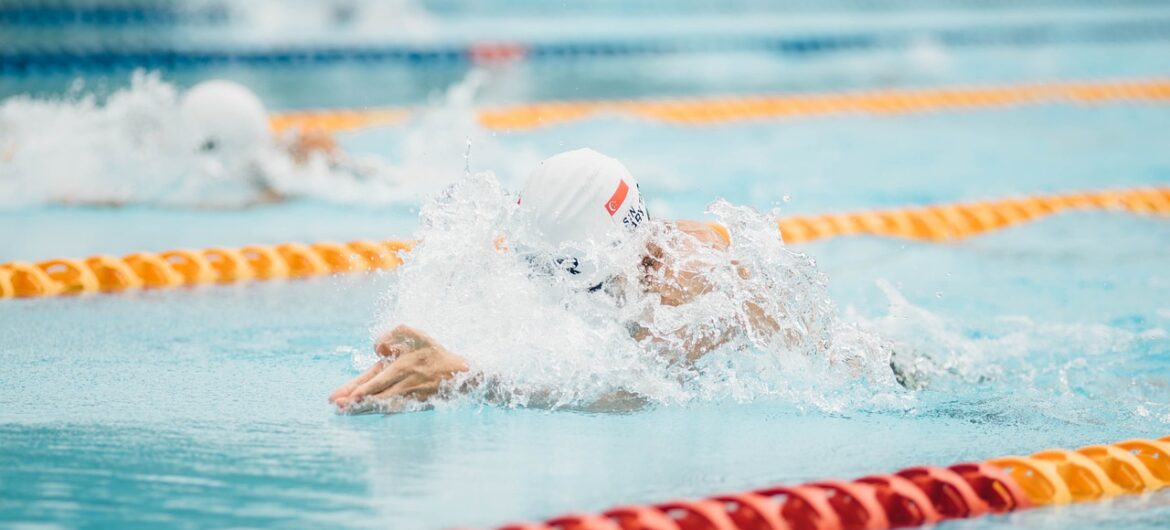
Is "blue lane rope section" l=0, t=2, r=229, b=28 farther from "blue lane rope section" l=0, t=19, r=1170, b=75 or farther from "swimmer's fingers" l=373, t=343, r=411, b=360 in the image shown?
"swimmer's fingers" l=373, t=343, r=411, b=360

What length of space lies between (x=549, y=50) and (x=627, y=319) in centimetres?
990

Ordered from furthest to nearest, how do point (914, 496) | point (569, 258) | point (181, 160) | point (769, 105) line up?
point (769, 105), point (181, 160), point (569, 258), point (914, 496)

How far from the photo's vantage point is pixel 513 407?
11.7 feet

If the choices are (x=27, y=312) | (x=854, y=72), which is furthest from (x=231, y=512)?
(x=854, y=72)

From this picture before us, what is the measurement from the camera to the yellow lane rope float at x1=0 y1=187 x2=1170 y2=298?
503 centimetres

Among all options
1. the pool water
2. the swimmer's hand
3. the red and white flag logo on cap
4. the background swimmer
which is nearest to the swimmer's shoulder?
the red and white flag logo on cap

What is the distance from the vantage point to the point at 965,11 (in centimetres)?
1697

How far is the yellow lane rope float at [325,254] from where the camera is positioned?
16.5 ft

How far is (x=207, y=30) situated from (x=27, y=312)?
388 inches

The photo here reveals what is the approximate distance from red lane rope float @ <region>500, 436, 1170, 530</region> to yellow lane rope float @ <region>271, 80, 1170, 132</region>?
6.58 meters

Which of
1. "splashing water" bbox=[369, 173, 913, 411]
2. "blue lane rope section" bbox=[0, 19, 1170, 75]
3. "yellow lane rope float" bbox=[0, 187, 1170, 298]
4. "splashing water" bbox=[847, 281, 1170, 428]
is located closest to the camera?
"splashing water" bbox=[369, 173, 913, 411]

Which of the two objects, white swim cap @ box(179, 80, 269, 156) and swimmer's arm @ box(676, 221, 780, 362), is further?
white swim cap @ box(179, 80, 269, 156)

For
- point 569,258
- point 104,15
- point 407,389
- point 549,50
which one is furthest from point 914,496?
point 104,15

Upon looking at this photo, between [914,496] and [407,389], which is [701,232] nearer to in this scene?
[407,389]
